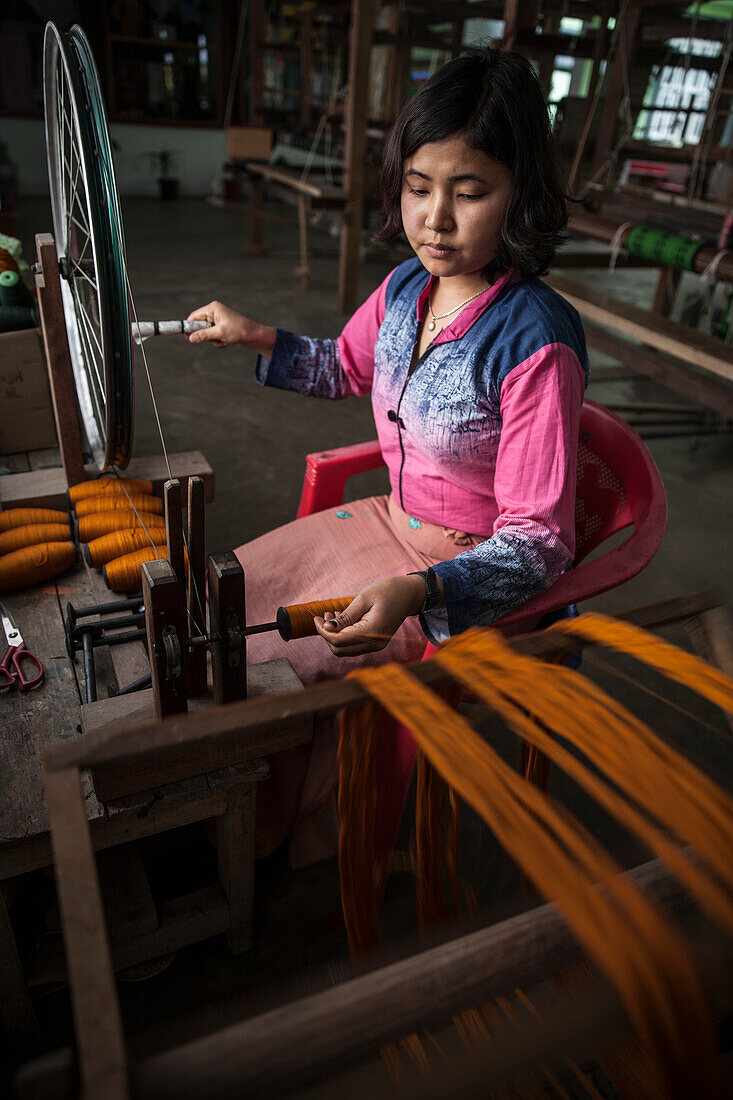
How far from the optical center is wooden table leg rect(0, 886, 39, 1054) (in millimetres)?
1118

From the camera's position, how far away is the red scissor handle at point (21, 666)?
1.29m

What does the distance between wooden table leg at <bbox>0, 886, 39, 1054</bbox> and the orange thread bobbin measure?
605 millimetres

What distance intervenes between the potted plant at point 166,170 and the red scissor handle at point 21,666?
30.2 feet

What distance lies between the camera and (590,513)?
155 centimetres

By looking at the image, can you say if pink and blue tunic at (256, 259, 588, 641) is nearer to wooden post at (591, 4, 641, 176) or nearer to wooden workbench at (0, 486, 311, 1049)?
wooden workbench at (0, 486, 311, 1049)

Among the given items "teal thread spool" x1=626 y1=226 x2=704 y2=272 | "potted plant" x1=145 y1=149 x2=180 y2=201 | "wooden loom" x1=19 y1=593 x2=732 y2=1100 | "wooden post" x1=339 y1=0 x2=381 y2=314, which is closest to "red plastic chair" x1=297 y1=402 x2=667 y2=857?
"wooden loom" x1=19 y1=593 x2=732 y2=1100

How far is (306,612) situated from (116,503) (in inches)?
33.4

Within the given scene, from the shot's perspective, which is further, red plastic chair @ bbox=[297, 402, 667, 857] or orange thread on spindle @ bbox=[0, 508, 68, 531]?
orange thread on spindle @ bbox=[0, 508, 68, 531]

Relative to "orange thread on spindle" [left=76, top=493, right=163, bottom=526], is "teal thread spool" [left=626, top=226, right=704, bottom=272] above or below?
above

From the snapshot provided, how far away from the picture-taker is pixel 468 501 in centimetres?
138

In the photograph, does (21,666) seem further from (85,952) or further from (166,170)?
(166,170)

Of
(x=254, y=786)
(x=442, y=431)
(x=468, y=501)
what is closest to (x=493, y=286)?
(x=442, y=431)

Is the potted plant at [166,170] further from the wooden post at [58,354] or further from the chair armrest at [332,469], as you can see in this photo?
the chair armrest at [332,469]

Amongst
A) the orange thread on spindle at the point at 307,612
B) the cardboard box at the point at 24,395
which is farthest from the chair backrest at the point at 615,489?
the cardboard box at the point at 24,395
